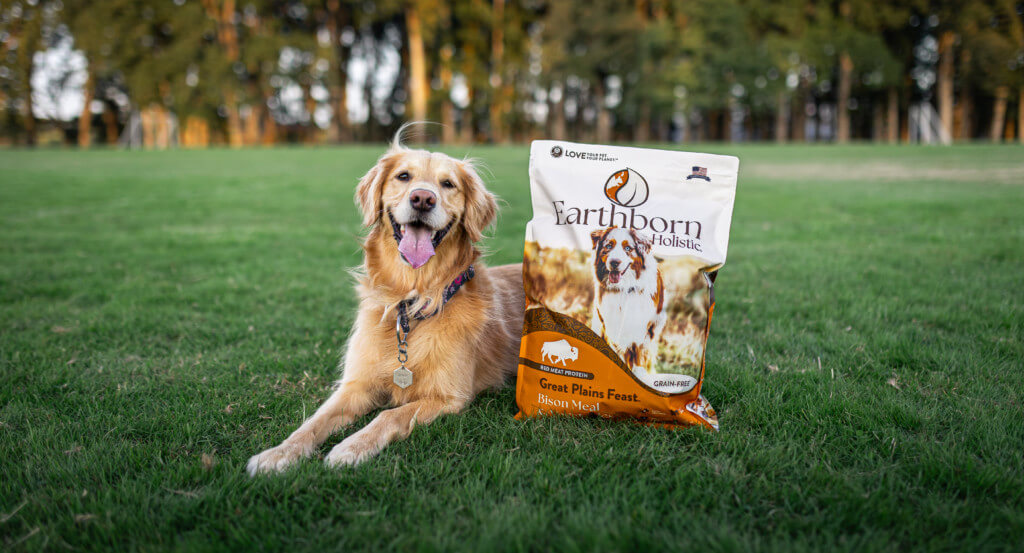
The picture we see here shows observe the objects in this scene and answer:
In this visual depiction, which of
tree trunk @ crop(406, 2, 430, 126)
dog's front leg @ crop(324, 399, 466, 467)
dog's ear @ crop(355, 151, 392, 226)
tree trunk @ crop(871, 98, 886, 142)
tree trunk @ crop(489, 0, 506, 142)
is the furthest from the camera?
tree trunk @ crop(871, 98, 886, 142)

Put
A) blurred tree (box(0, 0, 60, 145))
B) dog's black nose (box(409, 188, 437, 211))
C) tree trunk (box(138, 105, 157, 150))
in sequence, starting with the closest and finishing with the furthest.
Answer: dog's black nose (box(409, 188, 437, 211)) < blurred tree (box(0, 0, 60, 145)) < tree trunk (box(138, 105, 157, 150))

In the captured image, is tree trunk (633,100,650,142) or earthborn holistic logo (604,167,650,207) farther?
tree trunk (633,100,650,142)

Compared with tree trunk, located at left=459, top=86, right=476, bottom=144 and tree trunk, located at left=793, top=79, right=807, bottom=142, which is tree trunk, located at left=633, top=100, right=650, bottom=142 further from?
tree trunk, located at left=459, top=86, right=476, bottom=144

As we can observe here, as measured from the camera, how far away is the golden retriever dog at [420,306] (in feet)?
9.14

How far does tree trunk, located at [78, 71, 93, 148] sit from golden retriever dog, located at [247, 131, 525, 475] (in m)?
51.5

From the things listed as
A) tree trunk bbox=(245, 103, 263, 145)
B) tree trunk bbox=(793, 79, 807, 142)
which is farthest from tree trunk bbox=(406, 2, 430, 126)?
tree trunk bbox=(793, 79, 807, 142)

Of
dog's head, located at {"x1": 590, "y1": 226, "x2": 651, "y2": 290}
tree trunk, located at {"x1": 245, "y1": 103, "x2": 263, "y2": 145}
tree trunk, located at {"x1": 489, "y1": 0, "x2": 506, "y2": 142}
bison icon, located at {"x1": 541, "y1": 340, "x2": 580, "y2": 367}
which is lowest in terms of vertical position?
bison icon, located at {"x1": 541, "y1": 340, "x2": 580, "y2": 367}

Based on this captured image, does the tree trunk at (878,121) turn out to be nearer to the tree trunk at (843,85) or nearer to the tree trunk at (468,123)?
the tree trunk at (843,85)

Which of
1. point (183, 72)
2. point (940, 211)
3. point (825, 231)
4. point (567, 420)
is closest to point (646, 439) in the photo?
point (567, 420)

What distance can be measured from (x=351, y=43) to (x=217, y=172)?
1243 inches

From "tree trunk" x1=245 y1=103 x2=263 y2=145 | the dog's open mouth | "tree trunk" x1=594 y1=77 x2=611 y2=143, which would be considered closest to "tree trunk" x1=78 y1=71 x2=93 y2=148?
"tree trunk" x1=245 y1=103 x2=263 y2=145

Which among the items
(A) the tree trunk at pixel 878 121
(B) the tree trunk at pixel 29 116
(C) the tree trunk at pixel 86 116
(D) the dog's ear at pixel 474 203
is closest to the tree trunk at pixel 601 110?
(A) the tree trunk at pixel 878 121

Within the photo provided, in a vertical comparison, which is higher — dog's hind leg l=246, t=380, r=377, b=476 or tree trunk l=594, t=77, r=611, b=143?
tree trunk l=594, t=77, r=611, b=143

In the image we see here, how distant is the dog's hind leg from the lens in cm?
223
